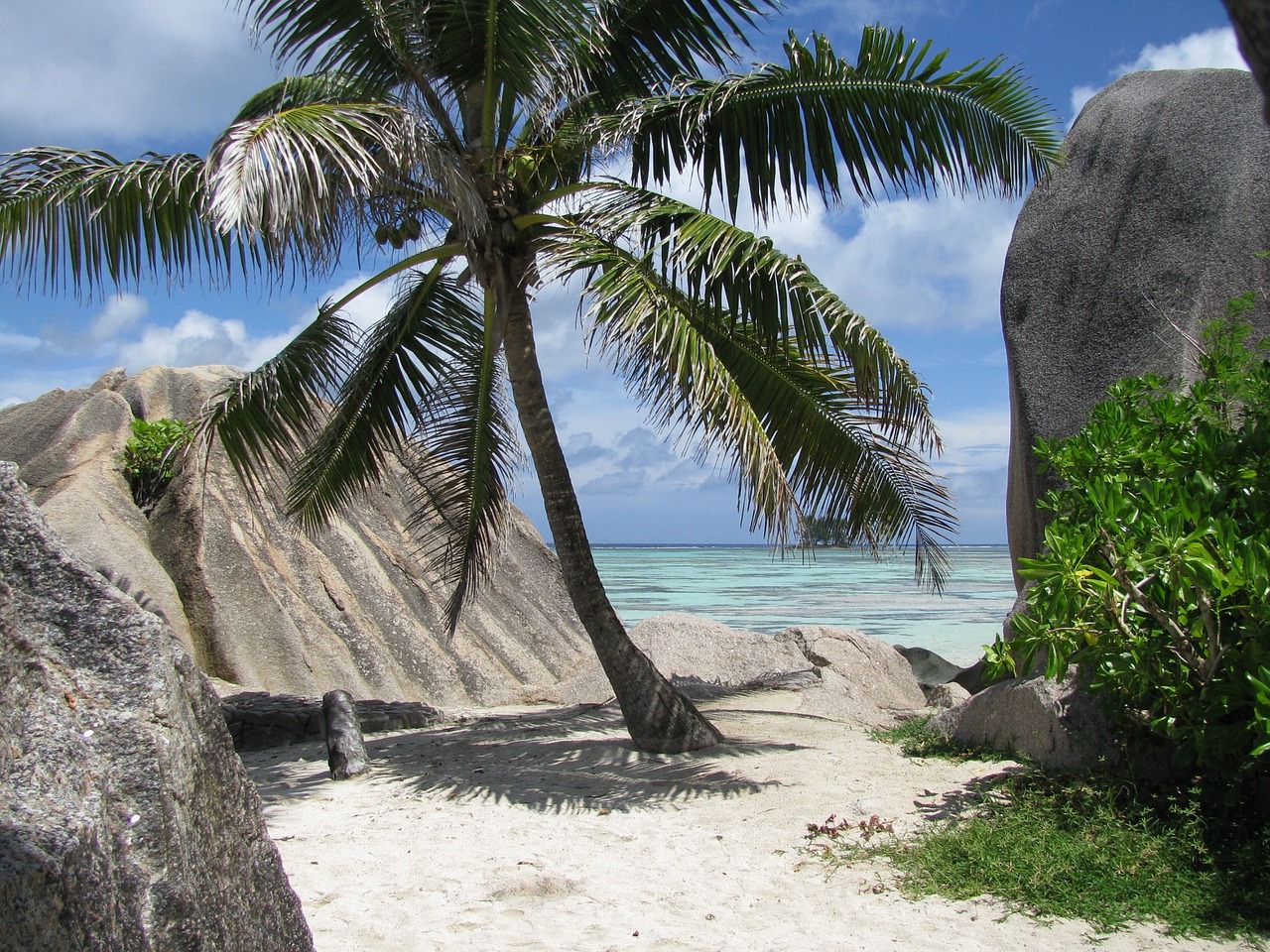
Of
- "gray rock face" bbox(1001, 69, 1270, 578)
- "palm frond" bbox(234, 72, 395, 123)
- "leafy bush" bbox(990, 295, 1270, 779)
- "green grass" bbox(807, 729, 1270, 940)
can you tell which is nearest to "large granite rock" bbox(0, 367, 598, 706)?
"palm frond" bbox(234, 72, 395, 123)

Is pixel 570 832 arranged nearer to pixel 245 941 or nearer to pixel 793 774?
pixel 793 774

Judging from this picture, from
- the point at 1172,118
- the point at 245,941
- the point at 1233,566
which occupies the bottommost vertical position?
the point at 245,941

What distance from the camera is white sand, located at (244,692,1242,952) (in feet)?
14.1

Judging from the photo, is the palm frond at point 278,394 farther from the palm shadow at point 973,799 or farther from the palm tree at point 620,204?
the palm shadow at point 973,799

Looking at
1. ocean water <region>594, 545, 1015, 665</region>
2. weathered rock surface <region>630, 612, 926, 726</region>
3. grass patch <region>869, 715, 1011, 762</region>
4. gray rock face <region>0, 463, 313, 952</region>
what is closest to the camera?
gray rock face <region>0, 463, 313, 952</region>

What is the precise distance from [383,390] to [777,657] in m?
6.18

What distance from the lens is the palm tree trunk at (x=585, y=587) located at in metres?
7.51

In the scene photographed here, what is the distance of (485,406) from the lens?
29.1 feet

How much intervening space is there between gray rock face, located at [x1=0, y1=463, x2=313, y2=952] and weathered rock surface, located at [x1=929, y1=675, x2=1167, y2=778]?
15.2ft

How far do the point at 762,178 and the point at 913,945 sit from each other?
5.01 m

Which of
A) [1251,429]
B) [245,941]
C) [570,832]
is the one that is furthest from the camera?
[570,832]

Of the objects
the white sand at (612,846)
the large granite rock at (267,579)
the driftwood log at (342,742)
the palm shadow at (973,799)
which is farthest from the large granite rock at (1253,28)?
the large granite rock at (267,579)

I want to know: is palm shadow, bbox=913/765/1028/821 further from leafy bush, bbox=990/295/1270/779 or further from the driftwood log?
the driftwood log

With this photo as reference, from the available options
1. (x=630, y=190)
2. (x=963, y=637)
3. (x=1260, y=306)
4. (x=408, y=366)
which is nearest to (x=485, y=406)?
(x=408, y=366)
